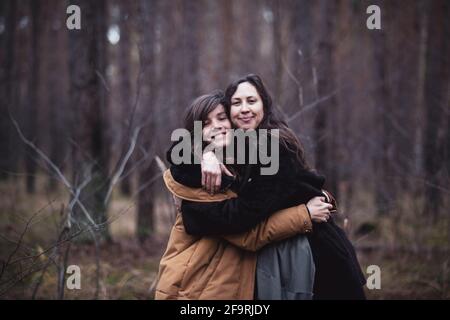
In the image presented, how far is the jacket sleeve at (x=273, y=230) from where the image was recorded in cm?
265

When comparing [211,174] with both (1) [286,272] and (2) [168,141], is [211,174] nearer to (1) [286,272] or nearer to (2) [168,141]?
(1) [286,272]

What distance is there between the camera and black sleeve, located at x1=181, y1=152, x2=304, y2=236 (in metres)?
2.59

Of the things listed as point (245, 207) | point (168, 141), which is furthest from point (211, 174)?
point (168, 141)

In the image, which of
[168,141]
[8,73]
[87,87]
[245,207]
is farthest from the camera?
[8,73]

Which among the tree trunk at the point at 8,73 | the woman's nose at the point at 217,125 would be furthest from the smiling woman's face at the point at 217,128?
the tree trunk at the point at 8,73

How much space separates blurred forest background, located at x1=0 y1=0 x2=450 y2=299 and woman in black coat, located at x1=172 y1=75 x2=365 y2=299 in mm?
1205

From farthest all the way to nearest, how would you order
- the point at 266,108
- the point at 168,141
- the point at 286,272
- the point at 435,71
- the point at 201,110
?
the point at 435,71
the point at 168,141
the point at 266,108
the point at 201,110
the point at 286,272

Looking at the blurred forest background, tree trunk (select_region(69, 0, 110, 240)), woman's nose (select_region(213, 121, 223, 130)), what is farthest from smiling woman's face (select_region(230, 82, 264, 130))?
tree trunk (select_region(69, 0, 110, 240))

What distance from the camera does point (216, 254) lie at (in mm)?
2748

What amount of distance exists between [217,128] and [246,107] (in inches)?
10.0

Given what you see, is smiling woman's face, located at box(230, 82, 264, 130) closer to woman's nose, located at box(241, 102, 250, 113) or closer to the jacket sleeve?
woman's nose, located at box(241, 102, 250, 113)
